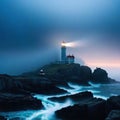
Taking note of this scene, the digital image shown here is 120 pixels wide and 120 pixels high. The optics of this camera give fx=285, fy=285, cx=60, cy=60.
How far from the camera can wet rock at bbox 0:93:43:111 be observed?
40844 mm

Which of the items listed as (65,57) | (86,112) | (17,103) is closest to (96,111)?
(86,112)

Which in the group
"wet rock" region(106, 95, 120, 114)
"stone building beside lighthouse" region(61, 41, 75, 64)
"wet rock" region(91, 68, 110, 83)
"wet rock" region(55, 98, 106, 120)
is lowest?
"wet rock" region(91, 68, 110, 83)

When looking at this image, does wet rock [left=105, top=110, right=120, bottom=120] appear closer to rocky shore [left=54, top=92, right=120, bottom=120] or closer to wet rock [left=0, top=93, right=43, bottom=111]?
rocky shore [left=54, top=92, right=120, bottom=120]

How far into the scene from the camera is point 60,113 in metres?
37.5

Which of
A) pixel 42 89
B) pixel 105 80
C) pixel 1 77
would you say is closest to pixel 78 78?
pixel 105 80

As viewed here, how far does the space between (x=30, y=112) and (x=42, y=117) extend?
114 inches

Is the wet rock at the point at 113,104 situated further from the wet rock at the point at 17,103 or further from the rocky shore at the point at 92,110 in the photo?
the wet rock at the point at 17,103

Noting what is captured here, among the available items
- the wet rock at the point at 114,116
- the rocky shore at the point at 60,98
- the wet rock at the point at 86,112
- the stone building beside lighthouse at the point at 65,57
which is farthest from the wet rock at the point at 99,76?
the wet rock at the point at 114,116

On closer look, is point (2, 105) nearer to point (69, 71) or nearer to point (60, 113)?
point (60, 113)

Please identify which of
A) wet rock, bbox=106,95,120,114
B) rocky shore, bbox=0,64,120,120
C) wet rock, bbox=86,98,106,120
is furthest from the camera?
rocky shore, bbox=0,64,120,120

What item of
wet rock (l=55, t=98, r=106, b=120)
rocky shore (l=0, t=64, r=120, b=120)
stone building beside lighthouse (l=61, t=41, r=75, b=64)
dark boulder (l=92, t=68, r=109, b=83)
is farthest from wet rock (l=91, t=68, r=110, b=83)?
wet rock (l=55, t=98, r=106, b=120)

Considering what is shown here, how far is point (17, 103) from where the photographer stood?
137ft

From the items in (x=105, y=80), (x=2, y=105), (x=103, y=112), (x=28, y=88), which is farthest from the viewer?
(x=105, y=80)

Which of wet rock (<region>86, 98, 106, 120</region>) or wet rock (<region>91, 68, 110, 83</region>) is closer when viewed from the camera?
wet rock (<region>86, 98, 106, 120</region>)
